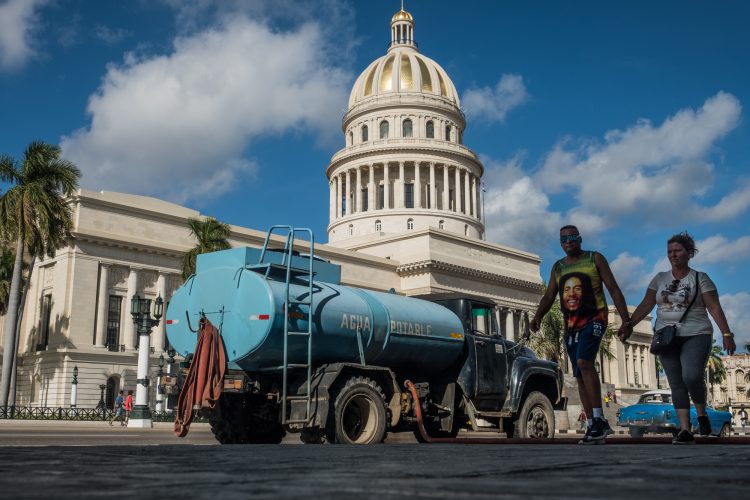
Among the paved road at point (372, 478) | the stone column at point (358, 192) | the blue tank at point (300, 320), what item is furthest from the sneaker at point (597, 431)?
the stone column at point (358, 192)

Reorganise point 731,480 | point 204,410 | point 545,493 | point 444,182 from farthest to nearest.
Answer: point 444,182 → point 204,410 → point 731,480 → point 545,493

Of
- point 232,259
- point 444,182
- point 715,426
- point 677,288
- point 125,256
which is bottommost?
point 715,426

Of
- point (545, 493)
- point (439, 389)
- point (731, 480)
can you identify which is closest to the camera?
point (545, 493)

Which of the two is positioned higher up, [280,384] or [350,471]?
[280,384]

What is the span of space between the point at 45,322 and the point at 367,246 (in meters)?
29.6

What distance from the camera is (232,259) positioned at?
1161 cm

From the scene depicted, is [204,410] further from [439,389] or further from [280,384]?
[439,389]

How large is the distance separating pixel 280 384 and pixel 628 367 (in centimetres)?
8410

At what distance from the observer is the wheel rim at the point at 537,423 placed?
1422cm

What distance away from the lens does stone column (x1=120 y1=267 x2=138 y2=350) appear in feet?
155

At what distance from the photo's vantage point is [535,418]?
47.2 ft

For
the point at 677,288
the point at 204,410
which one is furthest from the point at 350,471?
the point at 204,410

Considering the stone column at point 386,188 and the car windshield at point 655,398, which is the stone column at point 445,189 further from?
the car windshield at point 655,398

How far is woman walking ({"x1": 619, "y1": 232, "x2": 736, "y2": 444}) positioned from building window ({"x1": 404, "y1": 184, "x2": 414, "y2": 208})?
7173cm
